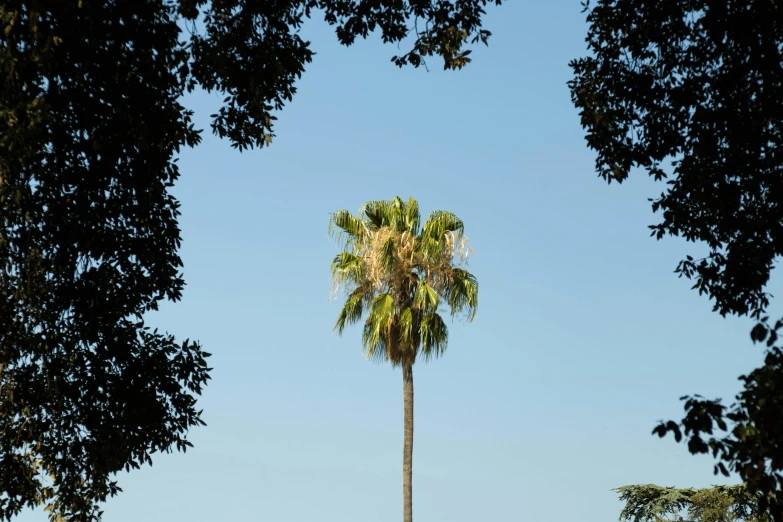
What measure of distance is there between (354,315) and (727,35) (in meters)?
15.8

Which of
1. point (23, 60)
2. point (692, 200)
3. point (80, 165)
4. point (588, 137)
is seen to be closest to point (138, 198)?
point (80, 165)

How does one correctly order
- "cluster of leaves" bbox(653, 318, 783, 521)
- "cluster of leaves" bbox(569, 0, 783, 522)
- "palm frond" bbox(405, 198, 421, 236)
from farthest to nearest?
"palm frond" bbox(405, 198, 421, 236), "cluster of leaves" bbox(569, 0, 783, 522), "cluster of leaves" bbox(653, 318, 783, 521)

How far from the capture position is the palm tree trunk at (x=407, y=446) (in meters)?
24.8

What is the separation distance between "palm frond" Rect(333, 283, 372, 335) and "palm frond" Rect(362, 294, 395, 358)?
1.10 feet

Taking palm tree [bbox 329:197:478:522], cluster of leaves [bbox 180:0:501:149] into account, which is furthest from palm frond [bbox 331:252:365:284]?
cluster of leaves [bbox 180:0:501:149]

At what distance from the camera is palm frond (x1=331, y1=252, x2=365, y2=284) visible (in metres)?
26.7

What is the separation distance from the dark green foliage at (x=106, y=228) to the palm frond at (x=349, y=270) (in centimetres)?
1288

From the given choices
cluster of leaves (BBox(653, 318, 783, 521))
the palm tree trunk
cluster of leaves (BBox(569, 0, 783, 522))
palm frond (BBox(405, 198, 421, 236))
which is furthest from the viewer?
palm frond (BBox(405, 198, 421, 236))

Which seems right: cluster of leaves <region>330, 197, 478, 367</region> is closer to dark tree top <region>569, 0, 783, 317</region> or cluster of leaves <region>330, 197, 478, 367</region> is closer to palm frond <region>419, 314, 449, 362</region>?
palm frond <region>419, 314, 449, 362</region>

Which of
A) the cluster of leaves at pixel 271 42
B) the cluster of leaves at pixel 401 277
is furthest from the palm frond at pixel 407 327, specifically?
the cluster of leaves at pixel 271 42

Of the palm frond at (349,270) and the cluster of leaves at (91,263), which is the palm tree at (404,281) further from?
the cluster of leaves at (91,263)

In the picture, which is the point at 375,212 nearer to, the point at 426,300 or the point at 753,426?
the point at 426,300

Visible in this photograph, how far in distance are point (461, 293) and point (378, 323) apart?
8.13ft

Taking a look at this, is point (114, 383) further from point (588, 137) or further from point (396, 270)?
point (396, 270)
